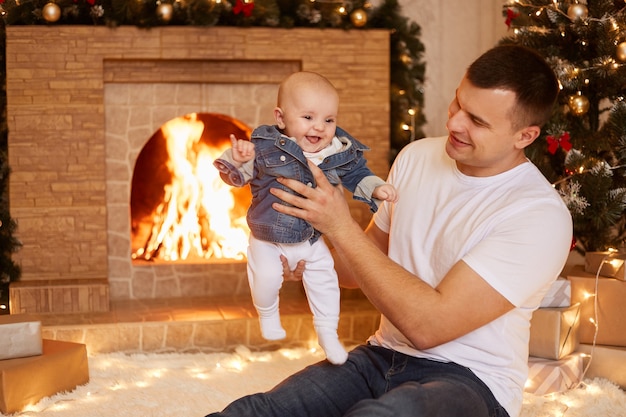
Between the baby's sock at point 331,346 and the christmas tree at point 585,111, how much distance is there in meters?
1.55

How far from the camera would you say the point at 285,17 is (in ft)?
12.9

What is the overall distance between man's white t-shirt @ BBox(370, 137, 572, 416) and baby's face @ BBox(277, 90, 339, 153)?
1.06 ft

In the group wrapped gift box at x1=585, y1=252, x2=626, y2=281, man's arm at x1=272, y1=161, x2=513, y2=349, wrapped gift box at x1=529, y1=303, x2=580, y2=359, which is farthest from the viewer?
wrapped gift box at x1=585, y1=252, x2=626, y2=281

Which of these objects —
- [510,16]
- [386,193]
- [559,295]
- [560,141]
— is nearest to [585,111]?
[560,141]

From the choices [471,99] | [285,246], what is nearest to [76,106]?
[285,246]

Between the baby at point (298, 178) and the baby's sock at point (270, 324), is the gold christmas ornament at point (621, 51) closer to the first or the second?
the baby at point (298, 178)

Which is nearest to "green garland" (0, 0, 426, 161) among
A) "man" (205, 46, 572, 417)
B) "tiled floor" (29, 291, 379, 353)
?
"tiled floor" (29, 291, 379, 353)

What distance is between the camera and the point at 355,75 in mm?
4023

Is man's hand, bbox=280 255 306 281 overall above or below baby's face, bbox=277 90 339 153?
below

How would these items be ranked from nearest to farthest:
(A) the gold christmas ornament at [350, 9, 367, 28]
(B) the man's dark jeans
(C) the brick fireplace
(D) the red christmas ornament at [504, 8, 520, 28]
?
(B) the man's dark jeans
(D) the red christmas ornament at [504, 8, 520, 28]
(C) the brick fireplace
(A) the gold christmas ornament at [350, 9, 367, 28]

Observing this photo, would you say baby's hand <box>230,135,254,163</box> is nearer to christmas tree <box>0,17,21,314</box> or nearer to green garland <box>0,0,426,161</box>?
green garland <box>0,0,426,161</box>

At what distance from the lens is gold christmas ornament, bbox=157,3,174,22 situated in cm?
373

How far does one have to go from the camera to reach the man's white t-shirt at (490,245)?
1.91 m

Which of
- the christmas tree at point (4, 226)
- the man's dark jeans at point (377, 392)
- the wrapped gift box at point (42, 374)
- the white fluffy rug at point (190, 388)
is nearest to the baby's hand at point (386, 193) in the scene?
the man's dark jeans at point (377, 392)
